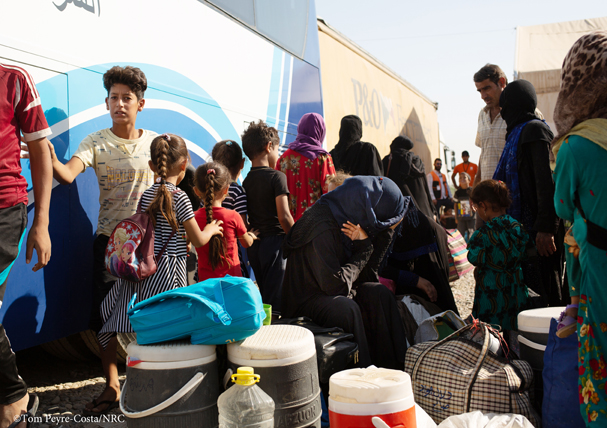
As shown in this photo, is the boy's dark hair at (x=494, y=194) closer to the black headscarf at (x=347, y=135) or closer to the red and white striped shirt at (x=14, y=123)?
the black headscarf at (x=347, y=135)

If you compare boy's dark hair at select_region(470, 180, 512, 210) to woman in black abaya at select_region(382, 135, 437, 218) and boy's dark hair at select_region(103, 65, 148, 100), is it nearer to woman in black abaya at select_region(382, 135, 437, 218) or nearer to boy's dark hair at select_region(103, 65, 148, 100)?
woman in black abaya at select_region(382, 135, 437, 218)

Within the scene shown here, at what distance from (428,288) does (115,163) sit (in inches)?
83.1

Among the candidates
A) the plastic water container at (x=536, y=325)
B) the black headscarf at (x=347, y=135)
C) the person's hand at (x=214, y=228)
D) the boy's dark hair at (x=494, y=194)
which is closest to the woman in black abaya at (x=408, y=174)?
the black headscarf at (x=347, y=135)

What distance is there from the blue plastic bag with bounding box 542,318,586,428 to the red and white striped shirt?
2.39 meters

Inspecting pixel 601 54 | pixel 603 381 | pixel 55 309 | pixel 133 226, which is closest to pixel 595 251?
pixel 603 381

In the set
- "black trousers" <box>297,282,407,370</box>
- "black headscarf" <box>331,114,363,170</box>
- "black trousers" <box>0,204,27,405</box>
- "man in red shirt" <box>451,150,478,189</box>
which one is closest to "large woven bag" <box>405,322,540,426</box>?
"black trousers" <box>297,282,407,370</box>

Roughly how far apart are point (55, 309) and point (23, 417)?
27.9 inches

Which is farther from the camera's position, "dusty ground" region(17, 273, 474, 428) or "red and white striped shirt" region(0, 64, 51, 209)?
"dusty ground" region(17, 273, 474, 428)

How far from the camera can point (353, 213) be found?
9.11 feet

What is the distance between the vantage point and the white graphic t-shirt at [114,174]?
2.82 meters

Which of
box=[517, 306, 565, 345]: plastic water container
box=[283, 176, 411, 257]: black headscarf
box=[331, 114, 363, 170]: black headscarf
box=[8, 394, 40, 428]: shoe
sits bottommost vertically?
box=[8, 394, 40, 428]: shoe

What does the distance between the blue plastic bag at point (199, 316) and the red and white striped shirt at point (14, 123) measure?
82 cm

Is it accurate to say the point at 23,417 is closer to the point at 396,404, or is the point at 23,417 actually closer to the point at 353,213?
the point at 396,404

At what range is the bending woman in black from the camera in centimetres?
268
